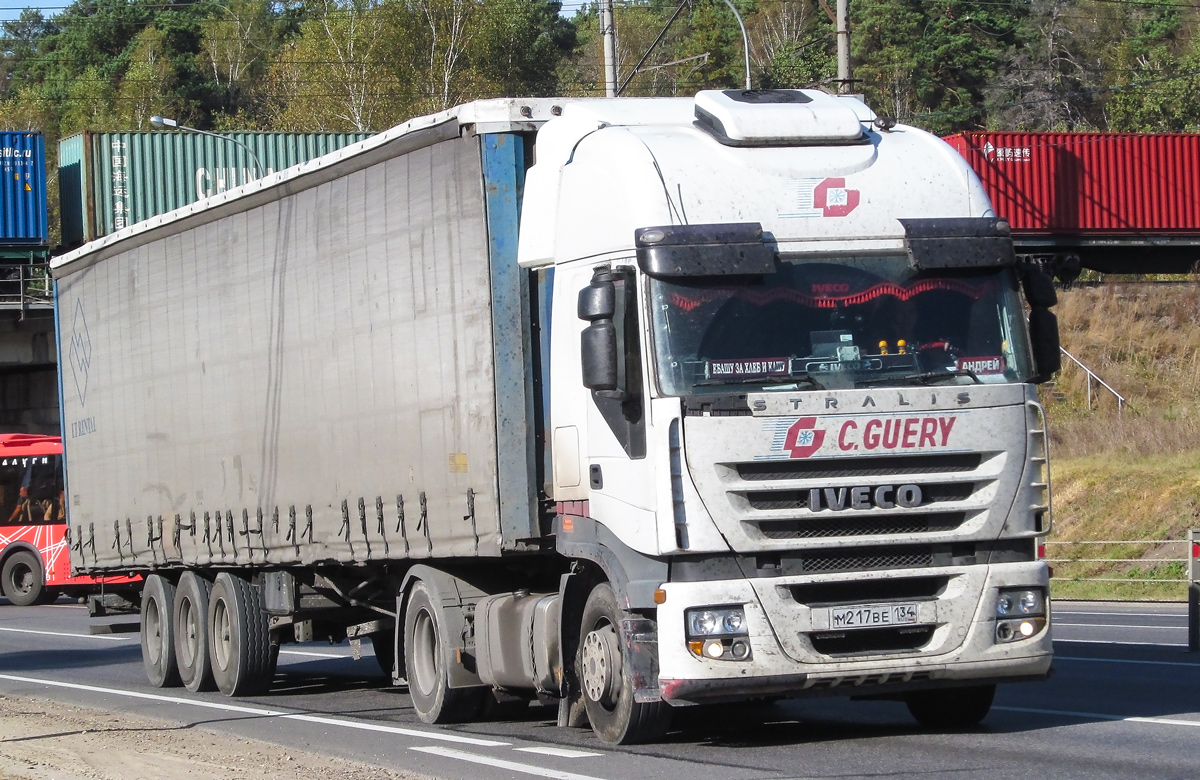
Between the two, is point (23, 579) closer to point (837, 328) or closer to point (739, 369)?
point (739, 369)

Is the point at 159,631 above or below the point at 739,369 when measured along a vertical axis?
below

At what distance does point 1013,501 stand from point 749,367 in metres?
1.66

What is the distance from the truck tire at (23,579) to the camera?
32.2 meters

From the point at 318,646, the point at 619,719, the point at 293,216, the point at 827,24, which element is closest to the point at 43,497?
the point at 318,646

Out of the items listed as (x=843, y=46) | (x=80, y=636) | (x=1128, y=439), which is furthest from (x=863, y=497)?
(x=1128, y=439)

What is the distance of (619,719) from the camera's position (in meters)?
9.62

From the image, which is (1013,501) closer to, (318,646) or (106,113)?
(318,646)

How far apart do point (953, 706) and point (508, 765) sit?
2937mm

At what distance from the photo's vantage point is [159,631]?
1658cm

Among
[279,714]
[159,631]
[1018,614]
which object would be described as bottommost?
[279,714]

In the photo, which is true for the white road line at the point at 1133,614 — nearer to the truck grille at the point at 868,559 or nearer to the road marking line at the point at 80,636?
the truck grille at the point at 868,559

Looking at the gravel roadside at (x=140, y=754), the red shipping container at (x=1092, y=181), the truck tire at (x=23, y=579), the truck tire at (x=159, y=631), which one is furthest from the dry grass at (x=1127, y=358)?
the gravel roadside at (x=140, y=754)

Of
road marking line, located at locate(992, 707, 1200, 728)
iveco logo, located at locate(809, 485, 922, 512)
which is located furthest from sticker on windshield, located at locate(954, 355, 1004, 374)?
road marking line, located at locate(992, 707, 1200, 728)

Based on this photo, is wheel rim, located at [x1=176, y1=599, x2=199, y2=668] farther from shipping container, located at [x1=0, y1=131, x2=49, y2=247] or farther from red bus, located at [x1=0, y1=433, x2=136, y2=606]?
shipping container, located at [x1=0, y1=131, x2=49, y2=247]
